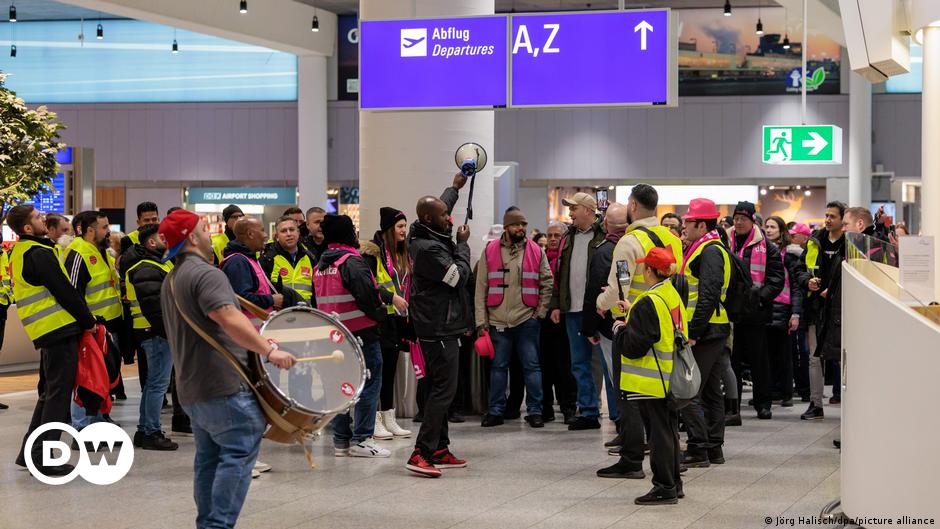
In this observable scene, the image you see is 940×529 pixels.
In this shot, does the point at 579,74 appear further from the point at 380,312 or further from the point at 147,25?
the point at 147,25

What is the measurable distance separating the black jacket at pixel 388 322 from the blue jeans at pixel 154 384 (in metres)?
1.43

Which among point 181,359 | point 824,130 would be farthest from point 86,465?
point 824,130

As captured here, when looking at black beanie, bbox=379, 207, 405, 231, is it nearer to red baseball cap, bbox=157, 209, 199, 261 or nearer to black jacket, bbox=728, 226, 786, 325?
black jacket, bbox=728, 226, 786, 325

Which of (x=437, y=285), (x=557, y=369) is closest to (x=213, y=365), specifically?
(x=437, y=285)

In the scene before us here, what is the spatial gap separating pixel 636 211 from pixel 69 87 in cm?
1758

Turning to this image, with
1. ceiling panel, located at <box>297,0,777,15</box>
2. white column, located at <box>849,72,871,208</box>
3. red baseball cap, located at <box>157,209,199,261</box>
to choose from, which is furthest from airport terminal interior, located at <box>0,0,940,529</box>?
ceiling panel, located at <box>297,0,777,15</box>

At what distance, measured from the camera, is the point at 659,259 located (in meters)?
5.81

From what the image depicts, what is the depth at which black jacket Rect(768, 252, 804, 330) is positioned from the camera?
9586 mm

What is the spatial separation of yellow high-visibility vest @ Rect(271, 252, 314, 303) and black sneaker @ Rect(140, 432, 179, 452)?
51.1 inches

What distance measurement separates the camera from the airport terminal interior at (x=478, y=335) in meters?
4.66

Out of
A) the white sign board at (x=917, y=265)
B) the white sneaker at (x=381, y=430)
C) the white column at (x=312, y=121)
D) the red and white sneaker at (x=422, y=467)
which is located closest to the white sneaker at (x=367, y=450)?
the white sneaker at (x=381, y=430)

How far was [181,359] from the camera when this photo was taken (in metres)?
4.56

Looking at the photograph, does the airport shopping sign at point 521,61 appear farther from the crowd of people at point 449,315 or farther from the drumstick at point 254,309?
the drumstick at point 254,309

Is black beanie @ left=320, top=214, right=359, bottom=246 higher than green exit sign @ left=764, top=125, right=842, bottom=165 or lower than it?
lower
